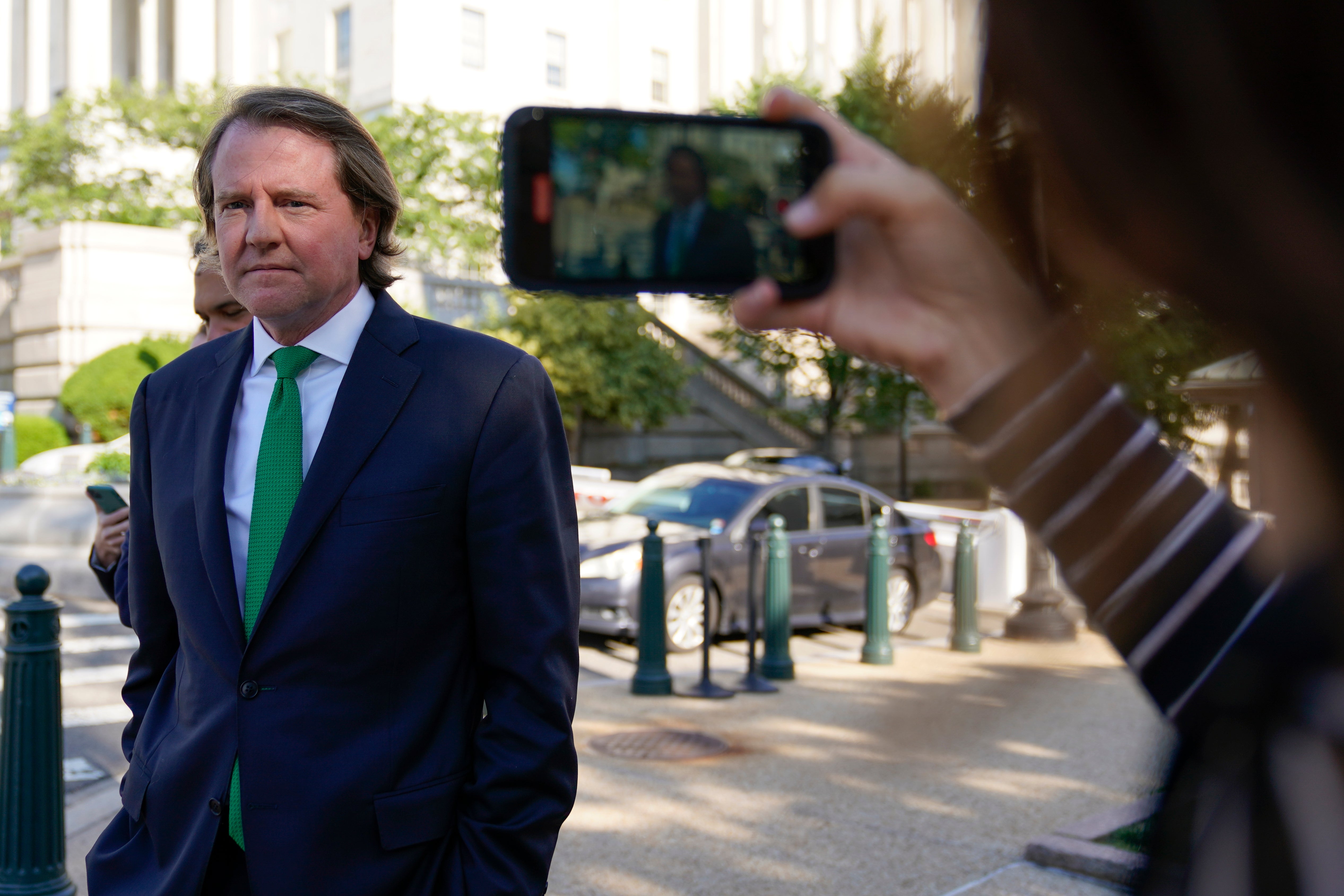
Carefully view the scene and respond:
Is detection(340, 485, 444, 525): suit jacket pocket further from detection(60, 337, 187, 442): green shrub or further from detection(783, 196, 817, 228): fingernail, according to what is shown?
detection(60, 337, 187, 442): green shrub

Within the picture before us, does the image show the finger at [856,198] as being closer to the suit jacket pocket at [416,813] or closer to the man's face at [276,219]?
the suit jacket pocket at [416,813]

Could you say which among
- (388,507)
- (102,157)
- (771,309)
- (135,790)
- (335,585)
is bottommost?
(135,790)

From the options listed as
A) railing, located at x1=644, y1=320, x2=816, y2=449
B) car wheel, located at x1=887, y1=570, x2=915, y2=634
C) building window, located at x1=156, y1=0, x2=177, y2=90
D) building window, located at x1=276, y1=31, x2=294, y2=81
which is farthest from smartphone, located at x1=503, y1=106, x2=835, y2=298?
building window, located at x1=156, y1=0, x2=177, y2=90

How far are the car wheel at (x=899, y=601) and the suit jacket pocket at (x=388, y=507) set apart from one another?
10092 millimetres

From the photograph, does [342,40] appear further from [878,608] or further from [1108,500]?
[1108,500]

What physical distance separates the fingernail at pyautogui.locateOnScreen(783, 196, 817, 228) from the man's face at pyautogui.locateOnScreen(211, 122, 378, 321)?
1603mm

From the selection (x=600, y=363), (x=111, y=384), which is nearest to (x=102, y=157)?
(x=111, y=384)

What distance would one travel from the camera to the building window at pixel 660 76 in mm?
4309

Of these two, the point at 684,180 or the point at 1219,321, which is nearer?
the point at 1219,321

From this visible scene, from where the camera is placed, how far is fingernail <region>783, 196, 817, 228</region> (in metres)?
0.79

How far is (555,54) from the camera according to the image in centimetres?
1546

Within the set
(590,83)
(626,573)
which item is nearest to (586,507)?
A: (626,573)

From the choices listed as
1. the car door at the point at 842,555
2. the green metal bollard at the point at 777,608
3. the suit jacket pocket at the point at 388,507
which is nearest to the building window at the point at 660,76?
the suit jacket pocket at the point at 388,507

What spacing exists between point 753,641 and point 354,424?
6.79 metres
